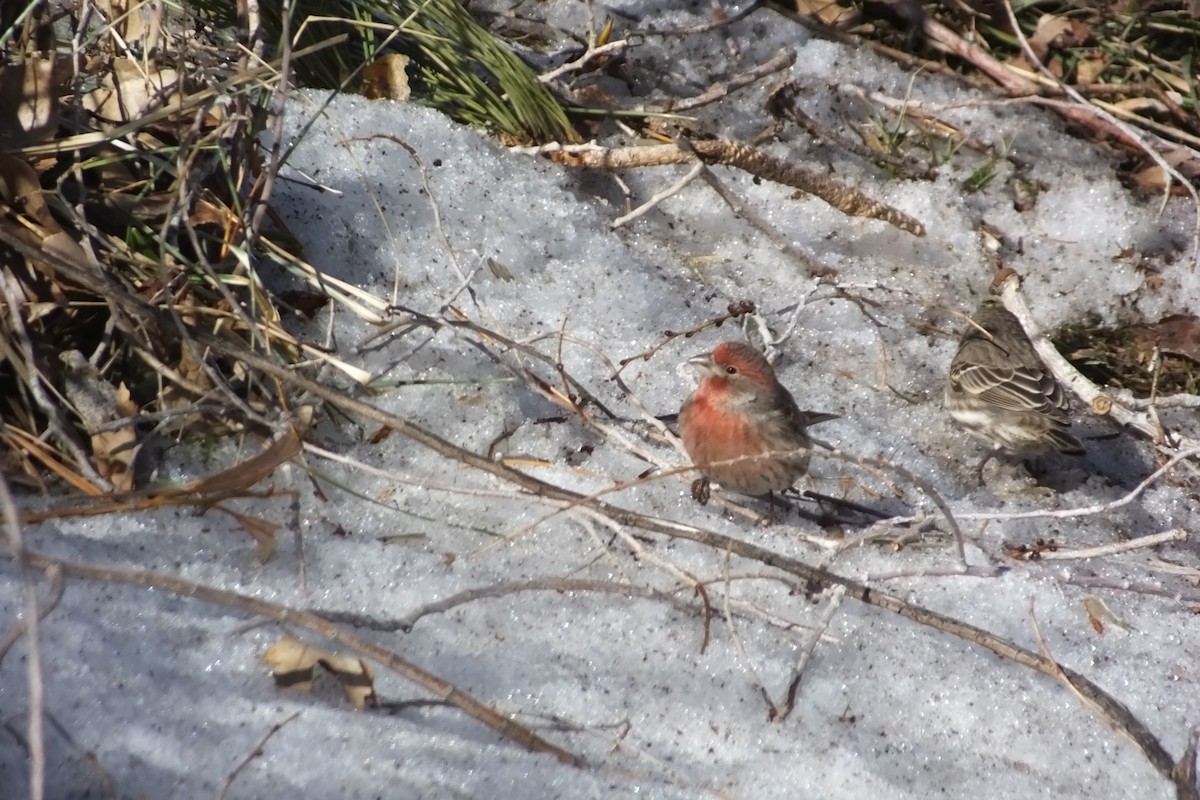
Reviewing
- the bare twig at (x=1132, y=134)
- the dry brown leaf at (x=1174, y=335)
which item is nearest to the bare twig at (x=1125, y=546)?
the dry brown leaf at (x=1174, y=335)

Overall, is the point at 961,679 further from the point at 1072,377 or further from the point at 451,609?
the point at 1072,377

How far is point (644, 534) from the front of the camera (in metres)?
3.71

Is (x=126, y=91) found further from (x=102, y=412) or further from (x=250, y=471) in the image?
(x=250, y=471)

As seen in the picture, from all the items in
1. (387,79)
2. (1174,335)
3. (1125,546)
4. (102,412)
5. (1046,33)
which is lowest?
(1174,335)

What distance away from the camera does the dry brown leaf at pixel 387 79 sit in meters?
4.55

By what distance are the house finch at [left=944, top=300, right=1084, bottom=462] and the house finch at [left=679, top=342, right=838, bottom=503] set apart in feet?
2.83

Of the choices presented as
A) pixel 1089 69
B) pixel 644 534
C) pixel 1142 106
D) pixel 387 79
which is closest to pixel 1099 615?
pixel 644 534

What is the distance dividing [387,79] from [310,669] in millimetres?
2583

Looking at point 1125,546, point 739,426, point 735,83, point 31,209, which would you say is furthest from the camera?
point 735,83

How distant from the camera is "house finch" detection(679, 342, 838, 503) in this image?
406cm

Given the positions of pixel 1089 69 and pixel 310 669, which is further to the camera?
pixel 1089 69

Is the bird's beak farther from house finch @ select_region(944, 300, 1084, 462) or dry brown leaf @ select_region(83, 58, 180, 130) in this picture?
dry brown leaf @ select_region(83, 58, 180, 130)

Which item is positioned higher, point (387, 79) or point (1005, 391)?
point (387, 79)

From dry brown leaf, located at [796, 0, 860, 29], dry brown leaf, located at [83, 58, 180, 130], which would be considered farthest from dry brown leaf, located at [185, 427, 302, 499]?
dry brown leaf, located at [796, 0, 860, 29]
